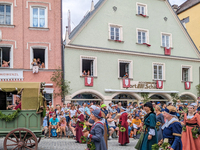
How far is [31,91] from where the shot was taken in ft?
33.2

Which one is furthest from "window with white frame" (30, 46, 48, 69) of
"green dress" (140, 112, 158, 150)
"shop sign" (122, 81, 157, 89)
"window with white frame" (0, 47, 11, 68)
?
"green dress" (140, 112, 158, 150)

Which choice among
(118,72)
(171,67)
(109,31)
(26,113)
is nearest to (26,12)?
(109,31)

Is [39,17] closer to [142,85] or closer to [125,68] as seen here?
[125,68]

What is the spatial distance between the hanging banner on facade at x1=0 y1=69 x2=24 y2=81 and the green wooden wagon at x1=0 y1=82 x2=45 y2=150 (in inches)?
383

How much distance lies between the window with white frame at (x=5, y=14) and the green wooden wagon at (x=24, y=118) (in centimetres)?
1145

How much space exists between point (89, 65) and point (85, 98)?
271 centimetres

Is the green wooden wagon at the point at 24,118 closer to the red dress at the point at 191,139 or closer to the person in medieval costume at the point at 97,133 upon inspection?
the person in medieval costume at the point at 97,133

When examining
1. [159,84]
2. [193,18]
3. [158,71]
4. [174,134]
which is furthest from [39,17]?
[193,18]

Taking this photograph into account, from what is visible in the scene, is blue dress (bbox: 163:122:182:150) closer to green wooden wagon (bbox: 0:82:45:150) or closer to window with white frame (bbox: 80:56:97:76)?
green wooden wagon (bbox: 0:82:45:150)

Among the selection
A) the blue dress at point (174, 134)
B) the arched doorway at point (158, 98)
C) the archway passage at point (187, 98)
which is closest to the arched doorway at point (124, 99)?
the arched doorway at point (158, 98)

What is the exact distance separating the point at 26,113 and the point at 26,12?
12.3 meters

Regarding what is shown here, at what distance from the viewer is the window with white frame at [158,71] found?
25516 millimetres

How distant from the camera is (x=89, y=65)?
22.7 m

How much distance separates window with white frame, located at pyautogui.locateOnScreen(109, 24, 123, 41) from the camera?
23.5m
